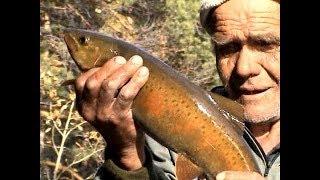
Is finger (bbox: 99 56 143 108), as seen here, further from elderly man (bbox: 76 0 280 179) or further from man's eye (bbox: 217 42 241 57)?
man's eye (bbox: 217 42 241 57)

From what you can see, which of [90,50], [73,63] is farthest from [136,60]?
[73,63]

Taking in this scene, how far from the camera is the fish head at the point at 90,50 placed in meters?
1.40

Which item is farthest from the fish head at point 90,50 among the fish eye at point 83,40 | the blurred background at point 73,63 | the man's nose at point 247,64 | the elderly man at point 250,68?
the blurred background at point 73,63

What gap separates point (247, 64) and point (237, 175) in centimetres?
55

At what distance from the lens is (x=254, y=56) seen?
1.82 metres

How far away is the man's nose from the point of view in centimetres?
180

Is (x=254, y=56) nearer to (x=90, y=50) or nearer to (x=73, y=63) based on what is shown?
(x=90, y=50)

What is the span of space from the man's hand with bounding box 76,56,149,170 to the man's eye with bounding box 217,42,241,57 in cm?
53

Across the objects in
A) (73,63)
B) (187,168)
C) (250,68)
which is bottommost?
(73,63)

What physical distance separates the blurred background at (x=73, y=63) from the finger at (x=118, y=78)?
1409mm

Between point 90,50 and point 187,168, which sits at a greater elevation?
point 90,50

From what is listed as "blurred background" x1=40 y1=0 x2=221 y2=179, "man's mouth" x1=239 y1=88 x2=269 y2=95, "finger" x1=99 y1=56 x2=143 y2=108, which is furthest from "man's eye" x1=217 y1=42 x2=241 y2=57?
"blurred background" x1=40 y1=0 x2=221 y2=179
